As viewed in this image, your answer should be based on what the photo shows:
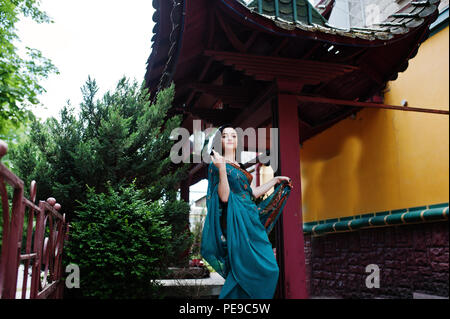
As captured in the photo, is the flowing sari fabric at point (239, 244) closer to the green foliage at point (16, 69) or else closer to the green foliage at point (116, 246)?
the green foliage at point (116, 246)

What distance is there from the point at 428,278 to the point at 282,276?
2683mm

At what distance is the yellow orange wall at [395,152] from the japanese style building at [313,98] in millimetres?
29

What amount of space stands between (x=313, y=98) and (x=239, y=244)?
300cm

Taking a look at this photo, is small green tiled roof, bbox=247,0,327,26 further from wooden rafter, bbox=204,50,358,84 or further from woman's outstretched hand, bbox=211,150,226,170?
woman's outstretched hand, bbox=211,150,226,170

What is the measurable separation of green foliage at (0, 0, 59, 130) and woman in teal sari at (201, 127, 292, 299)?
3.75 meters

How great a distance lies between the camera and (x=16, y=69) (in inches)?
243

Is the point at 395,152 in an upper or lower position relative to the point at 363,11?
lower

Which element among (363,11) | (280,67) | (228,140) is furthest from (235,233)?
(363,11)

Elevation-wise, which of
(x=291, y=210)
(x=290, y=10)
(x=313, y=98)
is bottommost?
(x=291, y=210)

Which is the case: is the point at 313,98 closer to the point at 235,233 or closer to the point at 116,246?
the point at 235,233

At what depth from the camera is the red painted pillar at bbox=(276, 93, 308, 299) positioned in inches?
170

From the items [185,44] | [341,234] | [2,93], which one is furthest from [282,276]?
[2,93]

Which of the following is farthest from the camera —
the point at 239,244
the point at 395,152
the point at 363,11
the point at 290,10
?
the point at 363,11
